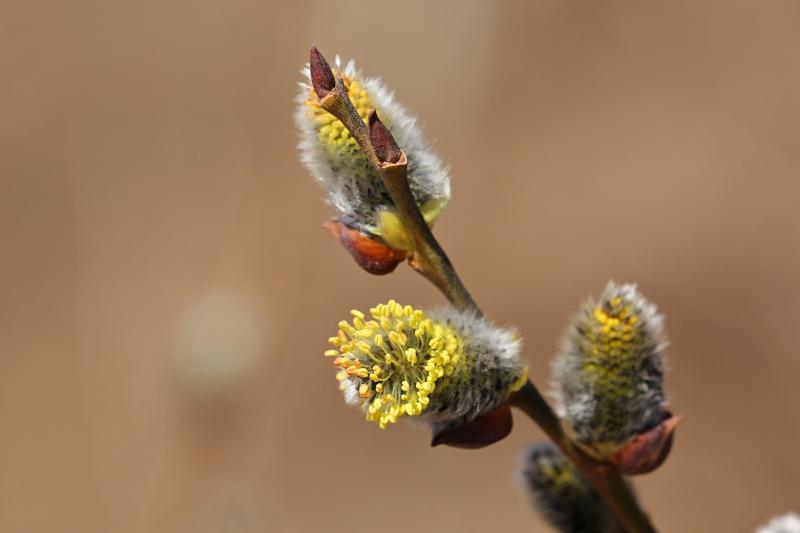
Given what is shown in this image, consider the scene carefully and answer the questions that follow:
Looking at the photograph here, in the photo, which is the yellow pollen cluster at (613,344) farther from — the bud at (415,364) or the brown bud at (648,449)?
the bud at (415,364)

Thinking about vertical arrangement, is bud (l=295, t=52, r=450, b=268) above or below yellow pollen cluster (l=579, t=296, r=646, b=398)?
above

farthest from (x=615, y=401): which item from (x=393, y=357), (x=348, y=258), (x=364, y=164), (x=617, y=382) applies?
(x=348, y=258)

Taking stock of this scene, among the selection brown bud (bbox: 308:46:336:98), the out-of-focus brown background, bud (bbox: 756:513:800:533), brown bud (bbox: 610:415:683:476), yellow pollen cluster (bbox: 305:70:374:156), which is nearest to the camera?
brown bud (bbox: 308:46:336:98)

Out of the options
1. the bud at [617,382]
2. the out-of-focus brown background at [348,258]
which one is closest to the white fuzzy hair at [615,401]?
the bud at [617,382]

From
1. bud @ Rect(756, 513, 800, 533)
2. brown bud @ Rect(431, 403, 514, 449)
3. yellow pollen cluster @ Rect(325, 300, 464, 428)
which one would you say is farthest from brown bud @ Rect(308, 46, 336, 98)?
bud @ Rect(756, 513, 800, 533)

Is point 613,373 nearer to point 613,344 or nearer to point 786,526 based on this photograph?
point 613,344

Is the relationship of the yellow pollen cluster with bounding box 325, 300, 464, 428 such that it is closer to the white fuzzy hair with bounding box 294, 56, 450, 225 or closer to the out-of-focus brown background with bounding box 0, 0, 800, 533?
the white fuzzy hair with bounding box 294, 56, 450, 225
